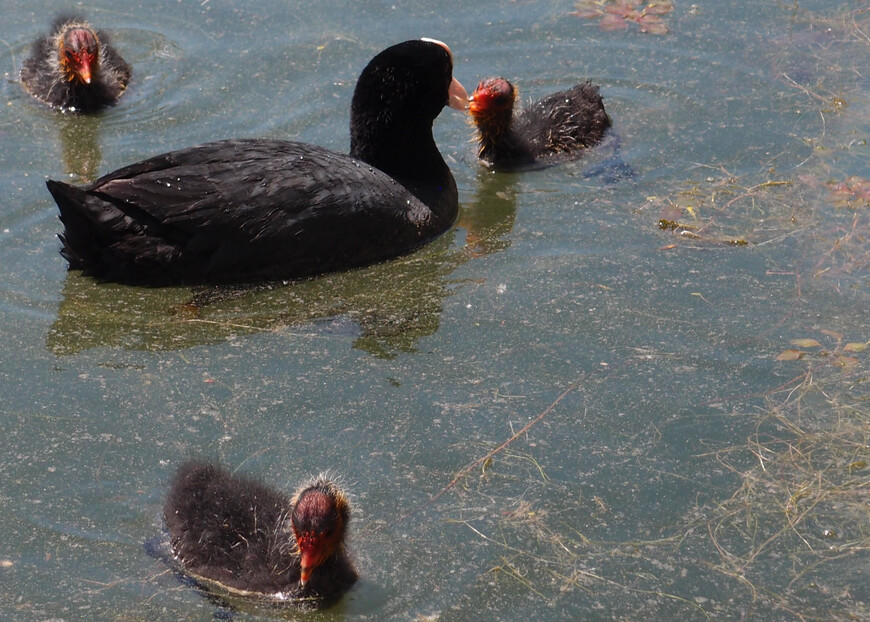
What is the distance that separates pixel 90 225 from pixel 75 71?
196cm

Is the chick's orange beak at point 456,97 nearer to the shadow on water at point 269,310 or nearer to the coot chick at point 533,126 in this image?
the coot chick at point 533,126

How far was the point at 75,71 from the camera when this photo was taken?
7.32 metres

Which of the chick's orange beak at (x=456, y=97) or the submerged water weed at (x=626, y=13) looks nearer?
the chick's orange beak at (x=456, y=97)

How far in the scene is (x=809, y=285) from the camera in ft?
18.9

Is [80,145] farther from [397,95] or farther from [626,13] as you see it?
[626,13]

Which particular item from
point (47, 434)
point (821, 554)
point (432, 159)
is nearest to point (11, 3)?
point (432, 159)

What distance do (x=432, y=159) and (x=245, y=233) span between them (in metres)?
1.29

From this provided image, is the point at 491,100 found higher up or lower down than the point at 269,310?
higher up

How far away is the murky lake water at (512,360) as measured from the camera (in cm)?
421

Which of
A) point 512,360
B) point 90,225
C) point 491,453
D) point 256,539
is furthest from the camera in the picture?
point 90,225

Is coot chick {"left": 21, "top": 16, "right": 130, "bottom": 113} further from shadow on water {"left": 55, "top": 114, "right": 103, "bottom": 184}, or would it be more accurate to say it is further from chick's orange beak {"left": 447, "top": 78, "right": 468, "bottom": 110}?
chick's orange beak {"left": 447, "top": 78, "right": 468, "bottom": 110}

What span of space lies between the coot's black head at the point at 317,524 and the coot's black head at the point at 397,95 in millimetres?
2912

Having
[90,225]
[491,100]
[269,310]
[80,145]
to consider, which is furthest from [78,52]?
[269,310]

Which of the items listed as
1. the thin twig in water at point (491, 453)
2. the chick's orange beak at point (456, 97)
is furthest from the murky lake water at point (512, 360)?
the chick's orange beak at point (456, 97)
